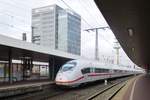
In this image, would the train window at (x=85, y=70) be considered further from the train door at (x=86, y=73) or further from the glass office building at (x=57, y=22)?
the glass office building at (x=57, y=22)

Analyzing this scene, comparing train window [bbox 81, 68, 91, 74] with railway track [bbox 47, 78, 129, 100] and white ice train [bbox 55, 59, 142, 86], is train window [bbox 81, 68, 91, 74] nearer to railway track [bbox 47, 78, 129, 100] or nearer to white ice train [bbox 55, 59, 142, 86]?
white ice train [bbox 55, 59, 142, 86]

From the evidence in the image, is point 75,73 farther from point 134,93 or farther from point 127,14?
point 127,14

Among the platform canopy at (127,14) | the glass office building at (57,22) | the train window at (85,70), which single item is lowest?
the train window at (85,70)

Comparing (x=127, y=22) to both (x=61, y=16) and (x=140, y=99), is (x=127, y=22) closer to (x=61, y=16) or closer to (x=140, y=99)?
(x=140, y=99)

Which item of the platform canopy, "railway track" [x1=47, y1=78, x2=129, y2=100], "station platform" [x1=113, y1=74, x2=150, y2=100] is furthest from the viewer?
"railway track" [x1=47, y1=78, x2=129, y2=100]

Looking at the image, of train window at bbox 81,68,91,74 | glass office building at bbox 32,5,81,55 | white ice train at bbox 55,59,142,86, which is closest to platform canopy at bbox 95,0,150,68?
white ice train at bbox 55,59,142,86

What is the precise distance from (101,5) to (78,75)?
48.6ft

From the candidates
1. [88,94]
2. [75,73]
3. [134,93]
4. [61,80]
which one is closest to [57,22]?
[75,73]

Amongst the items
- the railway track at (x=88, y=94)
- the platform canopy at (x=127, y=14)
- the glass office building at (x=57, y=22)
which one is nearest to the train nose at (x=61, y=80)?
the railway track at (x=88, y=94)

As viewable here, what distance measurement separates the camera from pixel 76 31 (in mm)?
38812

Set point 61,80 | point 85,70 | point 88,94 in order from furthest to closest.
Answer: point 85,70 < point 61,80 < point 88,94

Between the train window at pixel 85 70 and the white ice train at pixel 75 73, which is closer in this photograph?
the white ice train at pixel 75 73

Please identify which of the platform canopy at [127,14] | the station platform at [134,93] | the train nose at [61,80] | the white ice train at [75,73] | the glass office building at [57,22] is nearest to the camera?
the platform canopy at [127,14]

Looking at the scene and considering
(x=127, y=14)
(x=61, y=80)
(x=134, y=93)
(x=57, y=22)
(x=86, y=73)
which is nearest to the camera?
(x=127, y=14)
